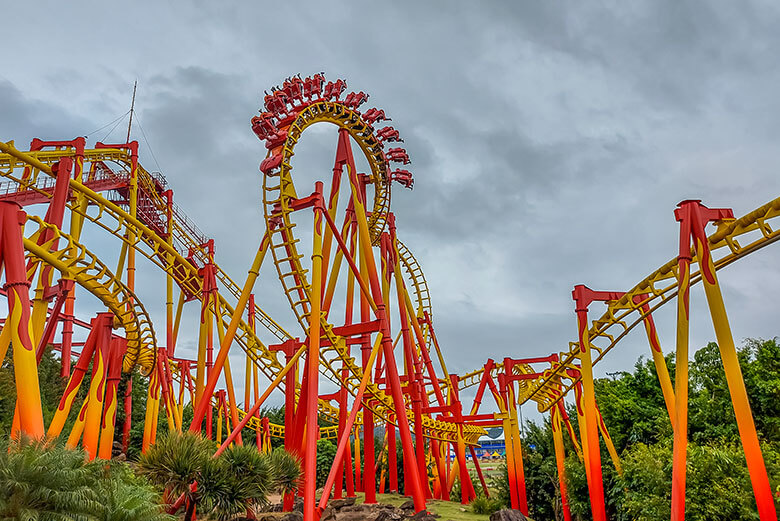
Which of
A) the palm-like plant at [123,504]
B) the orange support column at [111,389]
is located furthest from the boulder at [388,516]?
the orange support column at [111,389]

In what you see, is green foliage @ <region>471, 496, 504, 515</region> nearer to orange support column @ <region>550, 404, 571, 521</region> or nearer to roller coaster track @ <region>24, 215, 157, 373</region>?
orange support column @ <region>550, 404, 571, 521</region>

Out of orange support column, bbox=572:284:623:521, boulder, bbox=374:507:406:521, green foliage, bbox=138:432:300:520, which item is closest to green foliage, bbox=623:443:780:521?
orange support column, bbox=572:284:623:521

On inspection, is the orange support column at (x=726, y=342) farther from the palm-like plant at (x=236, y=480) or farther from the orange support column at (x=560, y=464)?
the orange support column at (x=560, y=464)

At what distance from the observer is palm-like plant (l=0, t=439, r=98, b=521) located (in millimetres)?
6398

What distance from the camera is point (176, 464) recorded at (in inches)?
395

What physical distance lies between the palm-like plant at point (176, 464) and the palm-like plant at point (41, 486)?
2.99 m

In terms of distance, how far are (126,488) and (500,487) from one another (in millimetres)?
16355

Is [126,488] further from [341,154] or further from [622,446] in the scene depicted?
[622,446]

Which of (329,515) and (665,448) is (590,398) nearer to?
(665,448)

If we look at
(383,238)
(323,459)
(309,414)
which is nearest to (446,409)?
(383,238)

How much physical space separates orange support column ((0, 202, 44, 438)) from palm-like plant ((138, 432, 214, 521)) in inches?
75.2

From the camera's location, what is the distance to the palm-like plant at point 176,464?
32.9 feet

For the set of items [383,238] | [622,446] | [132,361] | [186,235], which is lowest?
[622,446]

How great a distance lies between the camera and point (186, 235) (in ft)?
76.0
